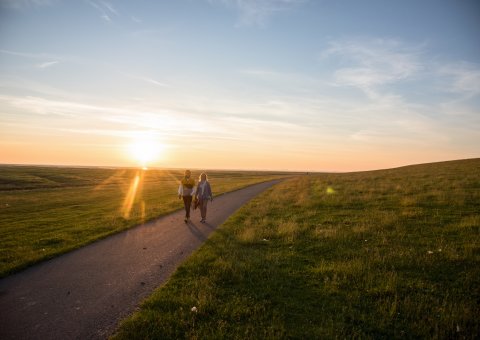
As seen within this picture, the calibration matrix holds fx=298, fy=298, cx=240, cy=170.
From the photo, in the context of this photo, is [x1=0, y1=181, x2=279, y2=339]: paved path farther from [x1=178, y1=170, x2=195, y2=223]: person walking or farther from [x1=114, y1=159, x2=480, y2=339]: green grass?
[x1=178, y1=170, x2=195, y2=223]: person walking

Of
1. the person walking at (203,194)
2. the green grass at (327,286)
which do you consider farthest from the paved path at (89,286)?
the person walking at (203,194)

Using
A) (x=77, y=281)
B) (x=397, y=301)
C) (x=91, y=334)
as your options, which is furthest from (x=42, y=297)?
(x=397, y=301)

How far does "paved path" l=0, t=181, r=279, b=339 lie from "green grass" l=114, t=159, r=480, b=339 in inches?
26.9

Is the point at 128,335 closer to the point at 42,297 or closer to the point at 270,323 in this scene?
the point at 270,323

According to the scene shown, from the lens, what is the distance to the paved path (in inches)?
237

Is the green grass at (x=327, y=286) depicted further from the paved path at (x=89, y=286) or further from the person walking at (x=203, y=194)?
the person walking at (x=203, y=194)

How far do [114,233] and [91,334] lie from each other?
9.82 metres

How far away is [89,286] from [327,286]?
6332 mm

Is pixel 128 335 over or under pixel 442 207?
under

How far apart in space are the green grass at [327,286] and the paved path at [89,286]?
68cm

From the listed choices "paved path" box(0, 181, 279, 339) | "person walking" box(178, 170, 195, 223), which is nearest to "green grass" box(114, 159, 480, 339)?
"paved path" box(0, 181, 279, 339)

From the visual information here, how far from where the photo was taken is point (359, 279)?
8008 mm

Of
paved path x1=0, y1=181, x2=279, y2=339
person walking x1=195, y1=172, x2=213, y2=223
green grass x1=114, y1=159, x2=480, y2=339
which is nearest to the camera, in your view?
green grass x1=114, y1=159, x2=480, y2=339

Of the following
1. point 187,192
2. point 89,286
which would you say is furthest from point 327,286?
point 187,192
